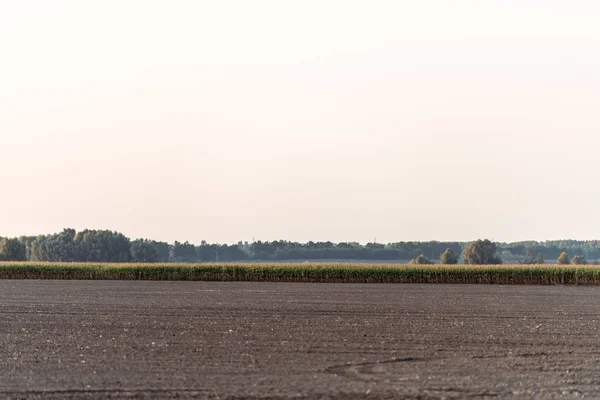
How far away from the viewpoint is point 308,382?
1402cm

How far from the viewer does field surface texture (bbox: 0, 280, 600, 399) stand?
13633 millimetres

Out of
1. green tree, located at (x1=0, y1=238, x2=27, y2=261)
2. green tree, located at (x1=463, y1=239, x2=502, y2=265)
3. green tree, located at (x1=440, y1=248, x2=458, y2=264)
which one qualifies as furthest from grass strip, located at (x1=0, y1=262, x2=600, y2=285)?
green tree, located at (x1=440, y1=248, x2=458, y2=264)

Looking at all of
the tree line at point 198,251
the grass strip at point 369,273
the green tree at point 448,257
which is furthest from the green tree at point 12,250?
the grass strip at point 369,273

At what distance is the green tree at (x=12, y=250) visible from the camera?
135 m

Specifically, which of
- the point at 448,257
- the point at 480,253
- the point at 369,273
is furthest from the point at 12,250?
the point at 369,273

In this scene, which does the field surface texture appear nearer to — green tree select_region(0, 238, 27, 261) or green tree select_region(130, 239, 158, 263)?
green tree select_region(130, 239, 158, 263)

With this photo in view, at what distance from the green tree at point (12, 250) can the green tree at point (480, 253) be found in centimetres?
6735

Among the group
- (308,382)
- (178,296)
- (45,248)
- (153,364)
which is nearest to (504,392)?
(308,382)

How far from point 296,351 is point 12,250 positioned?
127m

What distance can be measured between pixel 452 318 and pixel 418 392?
12.9 m

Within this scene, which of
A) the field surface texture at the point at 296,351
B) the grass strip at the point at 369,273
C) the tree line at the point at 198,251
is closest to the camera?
the field surface texture at the point at 296,351

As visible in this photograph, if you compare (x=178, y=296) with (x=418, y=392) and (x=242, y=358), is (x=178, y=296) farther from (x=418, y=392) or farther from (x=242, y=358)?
(x=418, y=392)

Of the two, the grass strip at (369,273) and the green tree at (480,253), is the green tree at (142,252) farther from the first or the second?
the grass strip at (369,273)

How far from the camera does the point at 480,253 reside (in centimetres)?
14925
